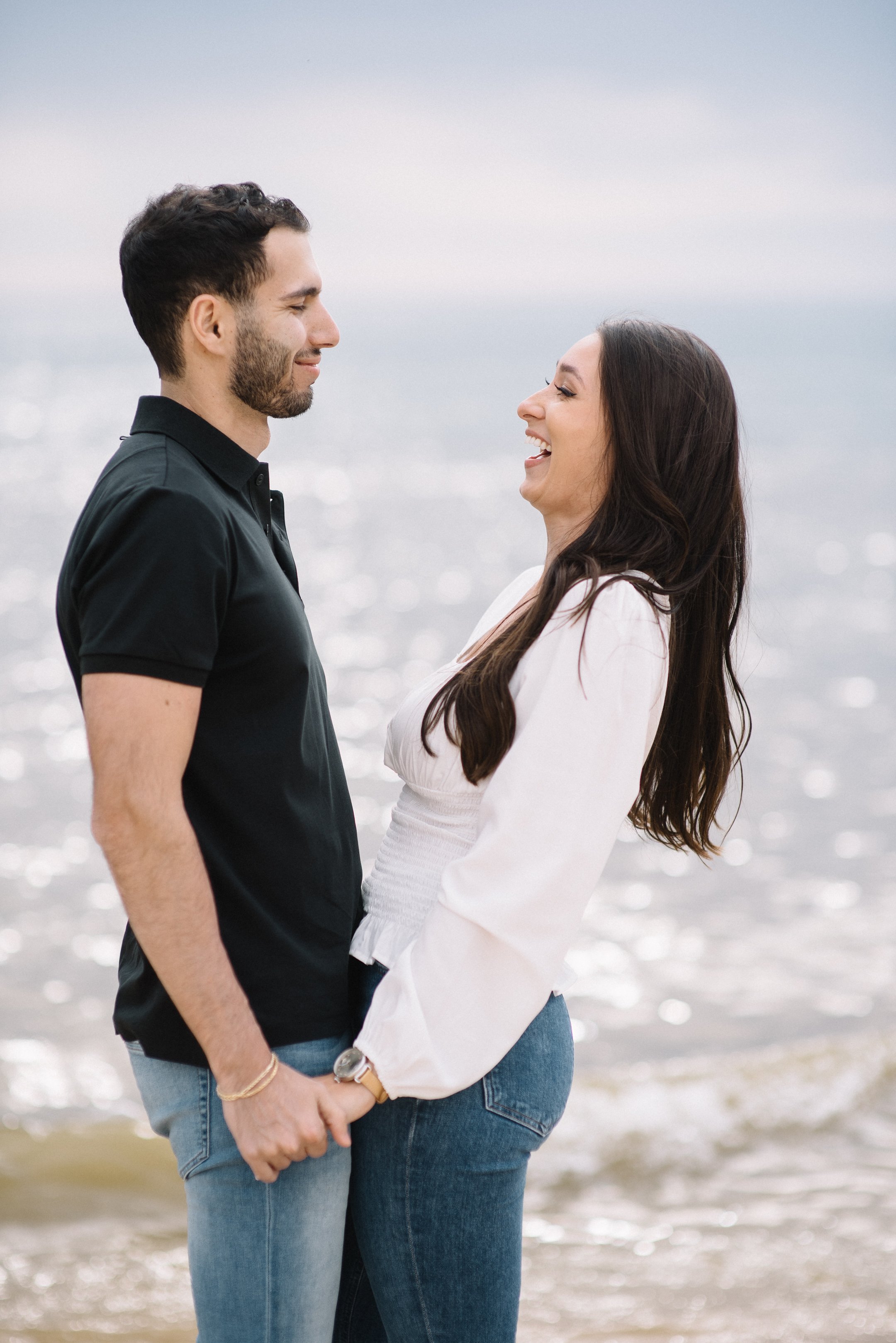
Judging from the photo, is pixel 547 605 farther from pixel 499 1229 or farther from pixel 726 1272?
pixel 726 1272

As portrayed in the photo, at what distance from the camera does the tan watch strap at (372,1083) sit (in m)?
1.63

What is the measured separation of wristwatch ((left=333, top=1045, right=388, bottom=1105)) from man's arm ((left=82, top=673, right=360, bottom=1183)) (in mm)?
42

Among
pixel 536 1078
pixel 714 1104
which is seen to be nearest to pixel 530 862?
pixel 536 1078

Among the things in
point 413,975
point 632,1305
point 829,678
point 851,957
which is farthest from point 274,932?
point 829,678

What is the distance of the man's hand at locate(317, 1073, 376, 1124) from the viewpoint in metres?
1.61

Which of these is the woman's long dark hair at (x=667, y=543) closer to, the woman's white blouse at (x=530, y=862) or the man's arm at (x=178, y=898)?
the woman's white blouse at (x=530, y=862)

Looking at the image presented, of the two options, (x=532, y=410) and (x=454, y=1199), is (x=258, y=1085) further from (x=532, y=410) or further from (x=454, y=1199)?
(x=532, y=410)

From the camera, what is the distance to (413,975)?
163 cm

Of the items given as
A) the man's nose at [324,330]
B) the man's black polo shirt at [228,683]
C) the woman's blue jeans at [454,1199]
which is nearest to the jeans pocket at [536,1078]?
the woman's blue jeans at [454,1199]

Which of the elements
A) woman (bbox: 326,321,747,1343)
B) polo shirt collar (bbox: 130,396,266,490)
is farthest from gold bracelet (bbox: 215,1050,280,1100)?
polo shirt collar (bbox: 130,396,266,490)

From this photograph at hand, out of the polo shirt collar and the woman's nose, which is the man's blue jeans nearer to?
the polo shirt collar

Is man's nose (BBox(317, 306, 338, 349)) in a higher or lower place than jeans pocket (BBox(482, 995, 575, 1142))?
higher

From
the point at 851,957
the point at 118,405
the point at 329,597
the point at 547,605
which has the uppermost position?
the point at 118,405

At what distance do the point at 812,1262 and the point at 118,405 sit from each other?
4650 cm
